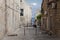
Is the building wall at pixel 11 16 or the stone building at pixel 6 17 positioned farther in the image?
the building wall at pixel 11 16

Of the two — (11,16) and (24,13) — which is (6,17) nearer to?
(11,16)

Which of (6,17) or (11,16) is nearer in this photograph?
(6,17)

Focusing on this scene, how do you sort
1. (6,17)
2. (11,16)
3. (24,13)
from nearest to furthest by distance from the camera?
1. (6,17)
2. (11,16)
3. (24,13)

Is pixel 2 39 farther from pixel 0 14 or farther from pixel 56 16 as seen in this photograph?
pixel 56 16

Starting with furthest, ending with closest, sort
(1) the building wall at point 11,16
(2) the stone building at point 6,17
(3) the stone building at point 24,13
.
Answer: (3) the stone building at point 24,13 → (1) the building wall at point 11,16 → (2) the stone building at point 6,17

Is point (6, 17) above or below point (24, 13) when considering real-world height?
below

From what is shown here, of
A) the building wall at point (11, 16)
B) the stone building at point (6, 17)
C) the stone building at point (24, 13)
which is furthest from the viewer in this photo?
the stone building at point (24, 13)

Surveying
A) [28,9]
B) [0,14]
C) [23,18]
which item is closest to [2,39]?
[0,14]

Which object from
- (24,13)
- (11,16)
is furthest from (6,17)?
(24,13)

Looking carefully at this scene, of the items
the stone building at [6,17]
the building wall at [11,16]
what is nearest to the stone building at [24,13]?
the building wall at [11,16]

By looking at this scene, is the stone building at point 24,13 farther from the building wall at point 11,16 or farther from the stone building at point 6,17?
the stone building at point 6,17

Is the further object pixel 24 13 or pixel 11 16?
pixel 24 13

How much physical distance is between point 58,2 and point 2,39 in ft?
11.9

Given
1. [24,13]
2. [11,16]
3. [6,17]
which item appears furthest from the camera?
[24,13]
